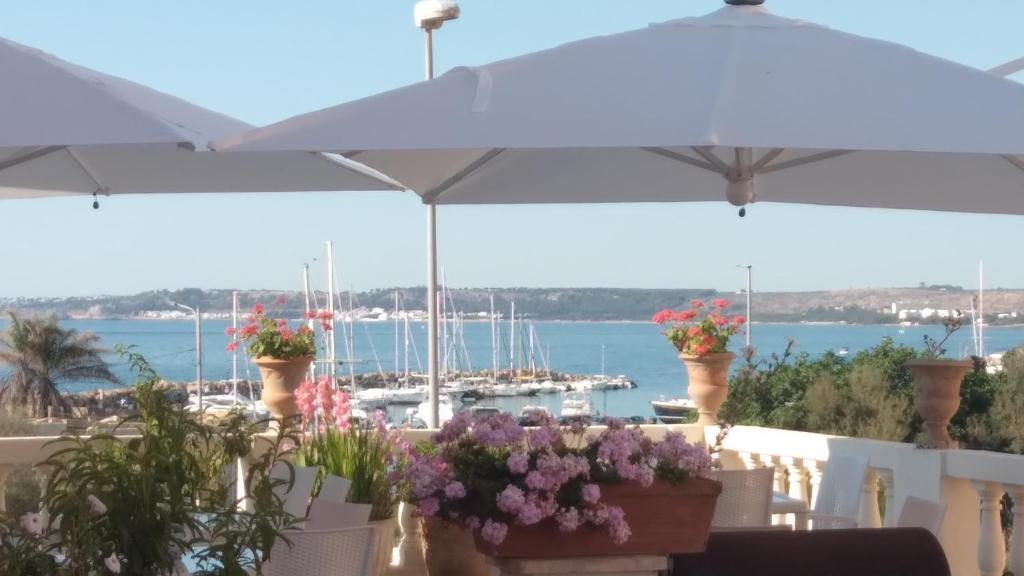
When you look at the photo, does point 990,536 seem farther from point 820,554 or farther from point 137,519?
point 137,519

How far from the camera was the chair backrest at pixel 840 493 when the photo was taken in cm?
556

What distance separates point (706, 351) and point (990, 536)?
2.76 meters

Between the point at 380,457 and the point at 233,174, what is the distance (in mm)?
1505

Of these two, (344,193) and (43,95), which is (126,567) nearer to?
(43,95)

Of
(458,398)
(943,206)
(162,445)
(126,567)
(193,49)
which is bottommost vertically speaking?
(458,398)

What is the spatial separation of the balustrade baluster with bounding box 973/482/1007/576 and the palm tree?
3539 centimetres

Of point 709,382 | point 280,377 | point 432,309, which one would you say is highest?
point 432,309

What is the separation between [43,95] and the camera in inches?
174

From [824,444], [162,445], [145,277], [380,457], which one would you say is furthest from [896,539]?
[145,277]

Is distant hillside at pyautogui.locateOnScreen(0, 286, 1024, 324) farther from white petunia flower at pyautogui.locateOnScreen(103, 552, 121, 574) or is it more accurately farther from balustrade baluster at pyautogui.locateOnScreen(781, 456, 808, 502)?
white petunia flower at pyautogui.locateOnScreen(103, 552, 121, 574)

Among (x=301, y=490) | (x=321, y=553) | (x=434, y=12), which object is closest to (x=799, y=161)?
(x=301, y=490)

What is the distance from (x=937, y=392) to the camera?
567cm

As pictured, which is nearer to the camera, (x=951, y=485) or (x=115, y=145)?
(x=115, y=145)

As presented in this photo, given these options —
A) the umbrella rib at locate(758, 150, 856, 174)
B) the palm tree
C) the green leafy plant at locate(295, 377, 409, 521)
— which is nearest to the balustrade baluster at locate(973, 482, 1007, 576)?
the umbrella rib at locate(758, 150, 856, 174)
